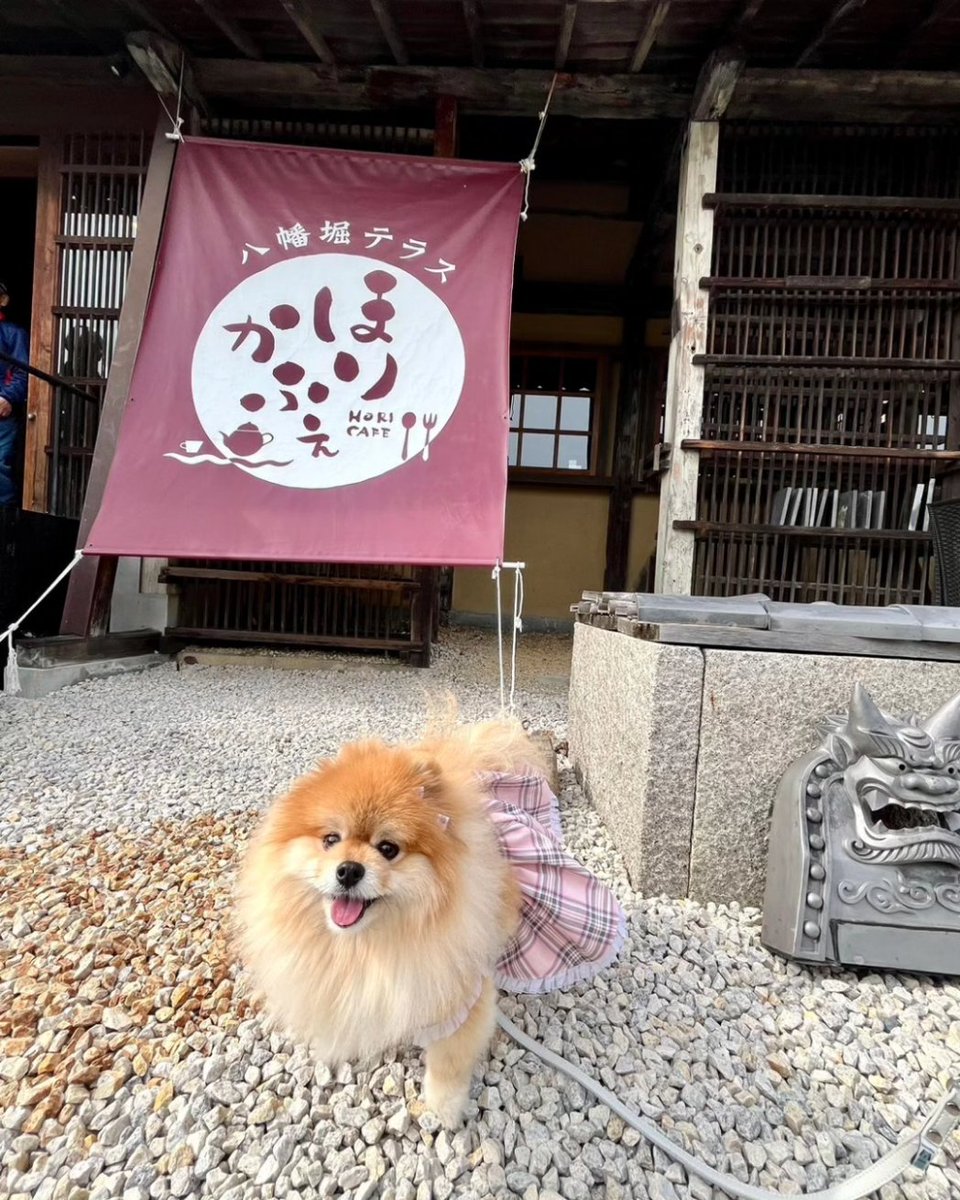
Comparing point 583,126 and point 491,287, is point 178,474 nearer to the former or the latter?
point 491,287

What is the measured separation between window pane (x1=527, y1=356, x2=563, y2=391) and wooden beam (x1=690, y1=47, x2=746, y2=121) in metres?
3.50

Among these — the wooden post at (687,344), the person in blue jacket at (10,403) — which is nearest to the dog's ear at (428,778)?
the wooden post at (687,344)

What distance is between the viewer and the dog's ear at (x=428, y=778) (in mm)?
1159

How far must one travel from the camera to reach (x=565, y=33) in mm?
4031

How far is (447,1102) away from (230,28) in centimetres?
559

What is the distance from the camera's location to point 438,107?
15.3ft

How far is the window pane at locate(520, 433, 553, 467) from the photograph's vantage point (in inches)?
312

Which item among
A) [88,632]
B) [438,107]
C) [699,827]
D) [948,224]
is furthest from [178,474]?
[948,224]

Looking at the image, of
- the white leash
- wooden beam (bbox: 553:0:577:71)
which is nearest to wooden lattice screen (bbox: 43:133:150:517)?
wooden beam (bbox: 553:0:577:71)

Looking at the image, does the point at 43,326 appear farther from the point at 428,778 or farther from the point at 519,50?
the point at 428,778

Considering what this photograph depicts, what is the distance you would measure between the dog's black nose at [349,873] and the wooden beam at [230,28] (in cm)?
506

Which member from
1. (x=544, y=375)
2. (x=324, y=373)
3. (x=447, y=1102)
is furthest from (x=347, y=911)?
(x=544, y=375)

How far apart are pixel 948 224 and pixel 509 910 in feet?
17.5

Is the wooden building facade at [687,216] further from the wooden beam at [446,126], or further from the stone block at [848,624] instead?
the stone block at [848,624]
